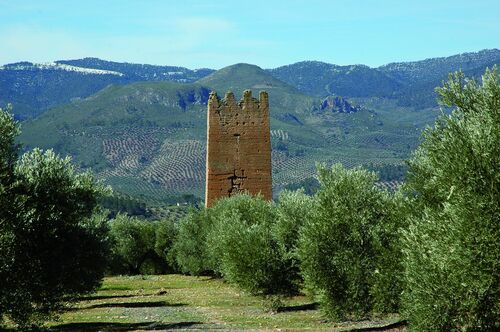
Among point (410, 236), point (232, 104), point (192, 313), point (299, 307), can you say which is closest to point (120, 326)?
point (192, 313)

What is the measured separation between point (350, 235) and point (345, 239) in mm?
239

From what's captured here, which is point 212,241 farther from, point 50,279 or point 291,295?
point 50,279

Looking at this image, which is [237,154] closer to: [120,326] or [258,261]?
[258,261]

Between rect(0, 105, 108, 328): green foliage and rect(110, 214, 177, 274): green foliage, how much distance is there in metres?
39.0

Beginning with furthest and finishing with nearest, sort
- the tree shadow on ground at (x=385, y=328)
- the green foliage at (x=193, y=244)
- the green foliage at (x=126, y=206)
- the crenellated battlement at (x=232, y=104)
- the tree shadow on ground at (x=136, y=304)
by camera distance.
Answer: the green foliage at (x=126, y=206)
the green foliage at (x=193, y=244)
the crenellated battlement at (x=232, y=104)
the tree shadow on ground at (x=136, y=304)
the tree shadow on ground at (x=385, y=328)

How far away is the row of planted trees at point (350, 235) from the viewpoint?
15.7 m

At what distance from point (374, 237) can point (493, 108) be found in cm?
883

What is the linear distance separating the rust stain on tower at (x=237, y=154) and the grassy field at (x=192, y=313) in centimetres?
751

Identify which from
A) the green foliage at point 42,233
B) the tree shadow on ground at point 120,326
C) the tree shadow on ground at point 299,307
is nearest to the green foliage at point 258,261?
the tree shadow on ground at point 299,307

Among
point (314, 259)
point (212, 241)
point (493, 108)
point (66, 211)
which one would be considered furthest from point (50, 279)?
point (212, 241)

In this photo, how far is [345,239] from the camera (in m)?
25.2

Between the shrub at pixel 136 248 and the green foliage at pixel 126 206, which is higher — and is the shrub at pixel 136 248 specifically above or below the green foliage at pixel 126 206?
above

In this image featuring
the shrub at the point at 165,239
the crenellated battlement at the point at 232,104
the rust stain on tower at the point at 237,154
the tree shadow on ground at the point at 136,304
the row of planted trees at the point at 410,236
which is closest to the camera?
the row of planted trees at the point at 410,236

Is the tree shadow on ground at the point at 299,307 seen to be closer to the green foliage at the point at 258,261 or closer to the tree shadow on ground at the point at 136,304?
the green foliage at the point at 258,261
